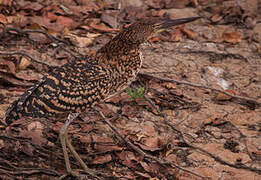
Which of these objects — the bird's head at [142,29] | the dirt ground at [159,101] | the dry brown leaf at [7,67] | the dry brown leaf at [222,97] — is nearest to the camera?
the dirt ground at [159,101]

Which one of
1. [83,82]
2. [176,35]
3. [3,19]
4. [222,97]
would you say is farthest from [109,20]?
[83,82]

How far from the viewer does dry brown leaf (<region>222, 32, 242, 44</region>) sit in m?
6.39

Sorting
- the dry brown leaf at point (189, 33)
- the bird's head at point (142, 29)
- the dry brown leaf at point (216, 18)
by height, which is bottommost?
the dry brown leaf at point (189, 33)

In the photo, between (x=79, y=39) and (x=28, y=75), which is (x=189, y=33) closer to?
(x=79, y=39)

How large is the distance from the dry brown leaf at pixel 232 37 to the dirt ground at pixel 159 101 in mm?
18

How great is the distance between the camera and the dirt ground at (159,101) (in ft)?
12.6

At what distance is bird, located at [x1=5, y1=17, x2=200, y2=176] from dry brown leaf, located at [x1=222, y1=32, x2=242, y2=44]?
8.12ft

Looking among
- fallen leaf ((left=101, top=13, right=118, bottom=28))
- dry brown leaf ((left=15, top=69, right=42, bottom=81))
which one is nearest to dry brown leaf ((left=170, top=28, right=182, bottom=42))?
fallen leaf ((left=101, top=13, right=118, bottom=28))

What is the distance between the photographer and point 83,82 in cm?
370

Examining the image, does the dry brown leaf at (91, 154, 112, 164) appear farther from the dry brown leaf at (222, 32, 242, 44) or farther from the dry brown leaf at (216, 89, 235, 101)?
the dry brown leaf at (222, 32, 242, 44)

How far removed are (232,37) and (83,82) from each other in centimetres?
364

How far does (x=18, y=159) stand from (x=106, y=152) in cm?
90

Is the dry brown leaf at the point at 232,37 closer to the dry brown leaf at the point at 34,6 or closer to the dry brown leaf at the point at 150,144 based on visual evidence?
the dry brown leaf at the point at 150,144

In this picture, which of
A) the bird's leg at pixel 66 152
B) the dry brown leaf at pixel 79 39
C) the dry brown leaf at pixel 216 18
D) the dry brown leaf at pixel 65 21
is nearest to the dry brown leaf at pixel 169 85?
the dry brown leaf at pixel 79 39
